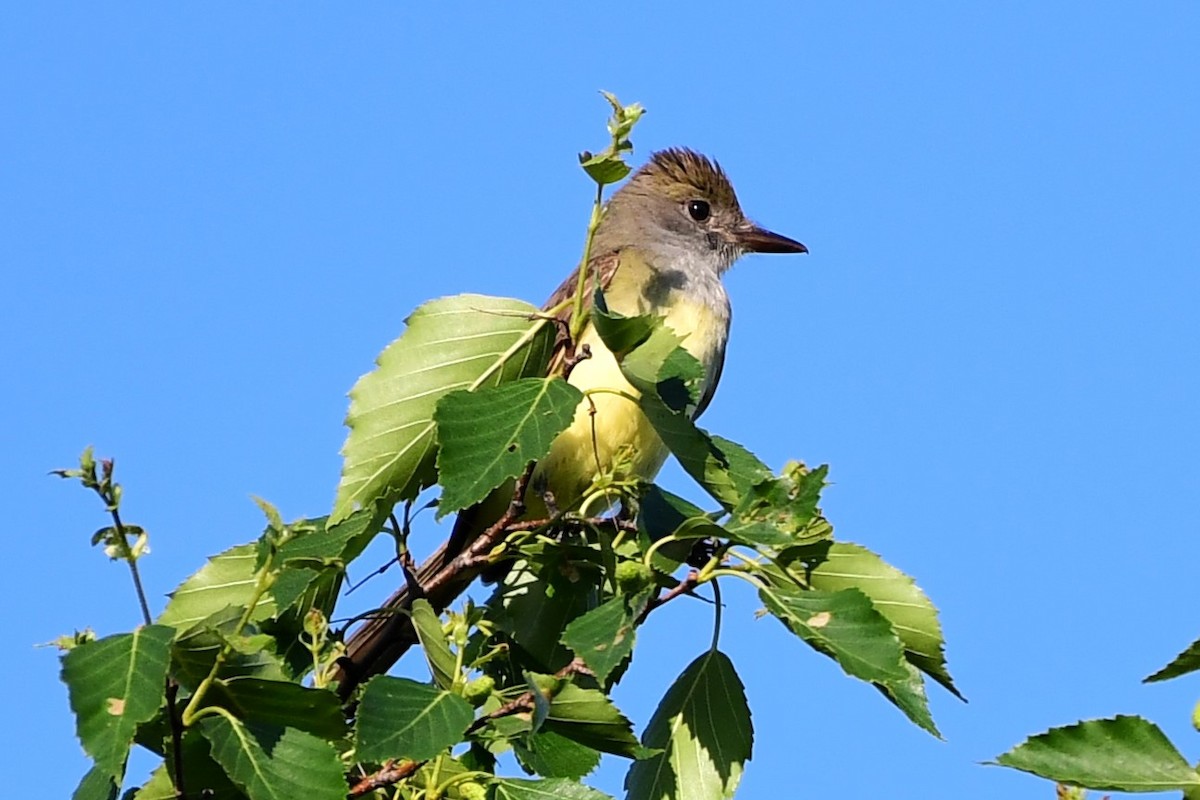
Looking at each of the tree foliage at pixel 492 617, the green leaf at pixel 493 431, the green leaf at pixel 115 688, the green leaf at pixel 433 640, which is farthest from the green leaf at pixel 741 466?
the green leaf at pixel 115 688

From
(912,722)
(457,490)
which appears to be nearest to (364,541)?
(457,490)

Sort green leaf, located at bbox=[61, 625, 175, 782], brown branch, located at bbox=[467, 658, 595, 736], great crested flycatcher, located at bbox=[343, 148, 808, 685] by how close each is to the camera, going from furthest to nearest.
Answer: great crested flycatcher, located at bbox=[343, 148, 808, 685], brown branch, located at bbox=[467, 658, 595, 736], green leaf, located at bbox=[61, 625, 175, 782]

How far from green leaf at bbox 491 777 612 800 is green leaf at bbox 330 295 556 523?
2.81ft

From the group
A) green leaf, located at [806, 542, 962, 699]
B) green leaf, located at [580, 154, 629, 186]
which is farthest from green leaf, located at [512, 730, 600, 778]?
green leaf, located at [580, 154, 629, 186]

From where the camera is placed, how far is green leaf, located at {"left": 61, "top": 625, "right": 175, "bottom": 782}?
2447 mm

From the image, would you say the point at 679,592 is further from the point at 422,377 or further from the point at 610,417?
the point at 610,417

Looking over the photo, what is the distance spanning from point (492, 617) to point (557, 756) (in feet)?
2.24

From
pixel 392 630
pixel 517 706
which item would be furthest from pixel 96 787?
pixel 392 630

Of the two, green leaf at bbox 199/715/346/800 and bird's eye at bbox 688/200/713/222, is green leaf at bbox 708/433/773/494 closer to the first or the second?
green leaf at bbox 199/715/346/800

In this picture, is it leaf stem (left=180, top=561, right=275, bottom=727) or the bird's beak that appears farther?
the bird's beak

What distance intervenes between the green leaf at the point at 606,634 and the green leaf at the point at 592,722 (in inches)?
4.3

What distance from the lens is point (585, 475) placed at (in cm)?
548

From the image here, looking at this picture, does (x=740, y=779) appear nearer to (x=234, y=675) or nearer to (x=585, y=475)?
(x=234, y=675)

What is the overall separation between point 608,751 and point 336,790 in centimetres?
62
